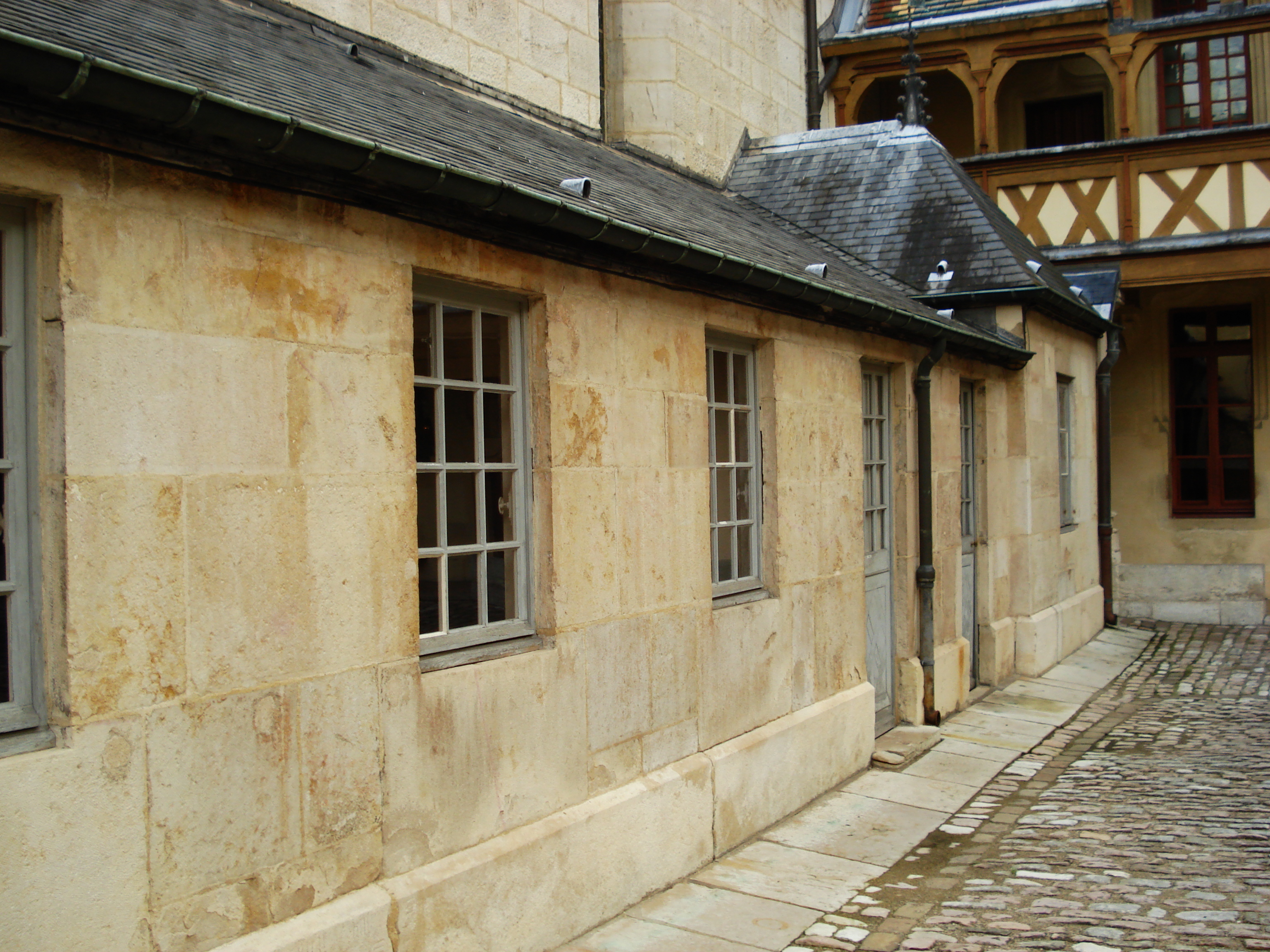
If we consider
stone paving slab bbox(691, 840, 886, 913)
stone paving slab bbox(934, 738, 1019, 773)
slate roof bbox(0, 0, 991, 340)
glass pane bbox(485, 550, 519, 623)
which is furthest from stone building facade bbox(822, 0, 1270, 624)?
glass pane bbox(485, 550, 519, 623)

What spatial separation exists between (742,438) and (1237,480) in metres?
11.3

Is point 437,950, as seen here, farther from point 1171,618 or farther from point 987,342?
point 1171,618

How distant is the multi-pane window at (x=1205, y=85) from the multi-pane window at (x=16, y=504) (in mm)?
15984

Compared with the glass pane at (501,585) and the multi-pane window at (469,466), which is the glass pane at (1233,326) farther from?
the glass pane at (501,585)

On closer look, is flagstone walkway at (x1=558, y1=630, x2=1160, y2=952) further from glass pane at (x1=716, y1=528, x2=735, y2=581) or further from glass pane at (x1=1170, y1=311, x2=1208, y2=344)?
glass pane at (x1=1170, y1=311, x2=1208, y2=344)

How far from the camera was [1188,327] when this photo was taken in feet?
51.1

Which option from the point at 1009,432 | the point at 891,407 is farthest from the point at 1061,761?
the point at 1009,432

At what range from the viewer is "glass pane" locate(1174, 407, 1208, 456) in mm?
15602

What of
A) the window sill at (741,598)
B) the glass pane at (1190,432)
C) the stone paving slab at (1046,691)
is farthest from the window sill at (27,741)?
the glass pane at (1190,432)

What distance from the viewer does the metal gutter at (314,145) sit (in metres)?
2.87

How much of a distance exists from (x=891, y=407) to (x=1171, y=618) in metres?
8.62

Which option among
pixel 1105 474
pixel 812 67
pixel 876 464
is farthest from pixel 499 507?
pixel 1105 474

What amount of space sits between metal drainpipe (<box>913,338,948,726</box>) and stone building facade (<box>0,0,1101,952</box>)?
1.45 m

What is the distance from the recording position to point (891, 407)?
8703 mm
